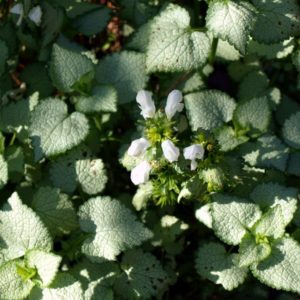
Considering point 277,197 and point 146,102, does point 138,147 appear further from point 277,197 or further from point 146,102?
point 277,197

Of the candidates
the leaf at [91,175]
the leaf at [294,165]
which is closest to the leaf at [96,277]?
the leaf at [91,175]

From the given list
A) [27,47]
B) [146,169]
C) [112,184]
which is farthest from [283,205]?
[27,47]

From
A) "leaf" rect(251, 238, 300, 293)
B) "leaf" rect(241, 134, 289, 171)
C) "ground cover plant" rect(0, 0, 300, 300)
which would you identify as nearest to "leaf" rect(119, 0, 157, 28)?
"ground cover plant" rect(0, 0, 300, 300)

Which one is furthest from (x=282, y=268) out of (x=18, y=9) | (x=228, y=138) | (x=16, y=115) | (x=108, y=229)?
(x=18, y=9)

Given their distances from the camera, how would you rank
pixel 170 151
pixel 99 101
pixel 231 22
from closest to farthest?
pixel 170 151 < pixel 231 22 < pixel 99 101

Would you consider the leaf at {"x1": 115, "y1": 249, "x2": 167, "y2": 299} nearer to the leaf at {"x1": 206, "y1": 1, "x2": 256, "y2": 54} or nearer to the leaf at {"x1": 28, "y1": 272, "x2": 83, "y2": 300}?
the leaf at {"x1": 28, "y1": 272, "x2": 83, "y2": 300}

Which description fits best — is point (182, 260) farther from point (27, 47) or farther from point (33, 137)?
point (27, 47)
